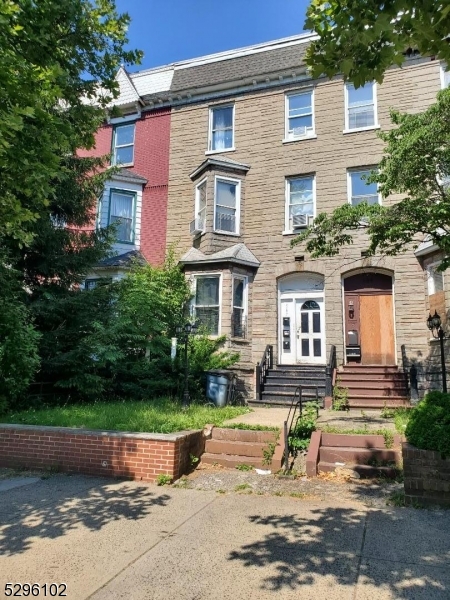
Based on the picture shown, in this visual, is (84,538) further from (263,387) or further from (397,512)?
(263,387)

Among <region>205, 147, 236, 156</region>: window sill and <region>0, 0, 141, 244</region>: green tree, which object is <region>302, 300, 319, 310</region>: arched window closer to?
<region>205, 147, 236, 156</region>: window sill

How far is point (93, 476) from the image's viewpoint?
644 centimetres

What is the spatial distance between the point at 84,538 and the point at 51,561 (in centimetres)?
51

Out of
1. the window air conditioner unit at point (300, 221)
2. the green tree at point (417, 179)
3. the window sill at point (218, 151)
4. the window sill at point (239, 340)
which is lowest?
the window sill at point (239, 340)

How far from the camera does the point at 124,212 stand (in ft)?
55.3

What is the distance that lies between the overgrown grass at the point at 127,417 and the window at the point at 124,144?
1149 cm

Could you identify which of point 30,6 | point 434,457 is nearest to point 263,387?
point 434,457

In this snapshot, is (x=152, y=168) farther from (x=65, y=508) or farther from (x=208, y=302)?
(x=65, y=508)

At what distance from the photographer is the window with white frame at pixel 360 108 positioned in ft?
47.9

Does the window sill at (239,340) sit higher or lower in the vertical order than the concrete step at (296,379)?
higher

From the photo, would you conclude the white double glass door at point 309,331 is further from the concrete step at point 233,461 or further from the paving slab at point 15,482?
the paving slab at point 15,482

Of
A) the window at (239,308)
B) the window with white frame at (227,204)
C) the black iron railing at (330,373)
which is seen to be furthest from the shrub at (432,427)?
the window with white frame at (227,204)

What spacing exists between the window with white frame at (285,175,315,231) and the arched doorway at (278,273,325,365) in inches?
70.0

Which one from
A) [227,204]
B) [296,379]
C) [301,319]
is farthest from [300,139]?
[296,379]
